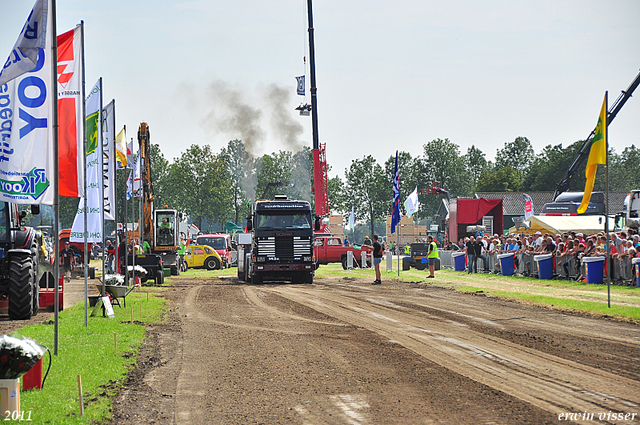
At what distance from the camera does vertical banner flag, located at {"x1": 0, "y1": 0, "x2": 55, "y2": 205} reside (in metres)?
9.99

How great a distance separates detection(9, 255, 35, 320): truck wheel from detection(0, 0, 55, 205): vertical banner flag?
4.50 metres

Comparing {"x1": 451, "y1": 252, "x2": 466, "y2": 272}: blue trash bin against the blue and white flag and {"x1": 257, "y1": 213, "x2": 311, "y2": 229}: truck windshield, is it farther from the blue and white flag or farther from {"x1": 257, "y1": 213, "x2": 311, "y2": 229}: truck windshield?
→ the blue and white flag

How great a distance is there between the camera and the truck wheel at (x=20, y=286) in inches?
552

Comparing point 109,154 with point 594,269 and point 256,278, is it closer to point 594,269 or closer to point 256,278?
point 256,278

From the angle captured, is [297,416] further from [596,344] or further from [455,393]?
[596,344]

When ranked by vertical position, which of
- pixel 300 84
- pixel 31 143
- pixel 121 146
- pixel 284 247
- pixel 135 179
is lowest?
pixel 284 247

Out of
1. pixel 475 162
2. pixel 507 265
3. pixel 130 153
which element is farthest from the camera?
pixel 475 162

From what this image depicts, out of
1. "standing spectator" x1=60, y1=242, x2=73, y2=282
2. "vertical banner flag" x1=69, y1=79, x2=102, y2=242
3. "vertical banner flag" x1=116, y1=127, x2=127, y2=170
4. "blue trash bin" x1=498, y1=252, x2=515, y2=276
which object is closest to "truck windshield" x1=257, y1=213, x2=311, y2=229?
"vertical banner flag" x1=116, y1=127, x2=127, y2=170

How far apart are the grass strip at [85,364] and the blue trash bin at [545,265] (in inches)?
692

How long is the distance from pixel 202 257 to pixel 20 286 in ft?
99.4

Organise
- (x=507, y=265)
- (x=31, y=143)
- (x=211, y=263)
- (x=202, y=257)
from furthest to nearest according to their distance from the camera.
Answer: (x=211, y=263) < (x=202, y=257) < (x=507, y=265) < (x=31, y=143)

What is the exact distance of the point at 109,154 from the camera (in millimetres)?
18875

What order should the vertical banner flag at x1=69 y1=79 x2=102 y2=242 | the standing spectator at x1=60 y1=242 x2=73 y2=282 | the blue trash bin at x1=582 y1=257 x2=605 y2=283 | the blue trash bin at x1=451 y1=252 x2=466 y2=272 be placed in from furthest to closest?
the blue trash bin at x1=451 y1=252 x2=466 y2=272
the standing spectator at x1=60 y1=242 x2=73 y2=282
the blue trash bin at x1=582 y1=257 x2=605 y2=283
the vertical banner flag at x1=69 y1=79 x2=102 y2=242

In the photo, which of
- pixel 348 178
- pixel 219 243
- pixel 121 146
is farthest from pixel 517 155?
pixel 121 146
